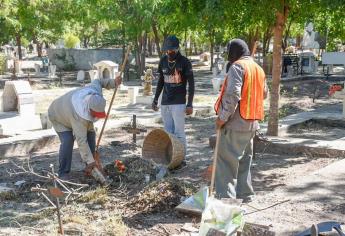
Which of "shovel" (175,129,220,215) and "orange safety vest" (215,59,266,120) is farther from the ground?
"orange safety vest" (215,59,266,120)

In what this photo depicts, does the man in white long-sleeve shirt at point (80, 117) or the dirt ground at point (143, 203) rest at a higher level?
the man in white long-sleeve shirt at point (80, 117)

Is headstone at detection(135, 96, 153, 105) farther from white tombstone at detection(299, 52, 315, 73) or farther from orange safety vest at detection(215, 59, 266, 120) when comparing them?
white tombstone at detection(299, 52, 315, 73)

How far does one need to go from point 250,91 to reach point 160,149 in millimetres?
2525

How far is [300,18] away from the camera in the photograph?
9.41 metres

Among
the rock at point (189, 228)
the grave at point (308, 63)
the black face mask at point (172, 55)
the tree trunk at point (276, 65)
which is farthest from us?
the grave at point (308, 63)

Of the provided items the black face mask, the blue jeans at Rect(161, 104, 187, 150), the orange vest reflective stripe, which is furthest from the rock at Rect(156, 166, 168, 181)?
the orange vest reflective stripe

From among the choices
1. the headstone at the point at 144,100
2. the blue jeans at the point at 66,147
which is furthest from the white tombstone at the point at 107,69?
the blue jeans at the point at 66,147

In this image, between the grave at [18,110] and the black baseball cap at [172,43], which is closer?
the black baseball cap at [172,43]

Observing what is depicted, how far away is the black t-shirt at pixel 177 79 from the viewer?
7191 mm

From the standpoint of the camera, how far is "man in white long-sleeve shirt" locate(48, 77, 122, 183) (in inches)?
241

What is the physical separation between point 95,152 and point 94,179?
1.27 feet

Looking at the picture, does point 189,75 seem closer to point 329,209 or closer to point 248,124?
point 248,124

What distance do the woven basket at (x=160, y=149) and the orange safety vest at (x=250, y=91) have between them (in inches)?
72.4

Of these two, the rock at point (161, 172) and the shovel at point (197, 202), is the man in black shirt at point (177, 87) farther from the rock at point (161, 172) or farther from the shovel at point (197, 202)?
the shovel at point (197, 202)
